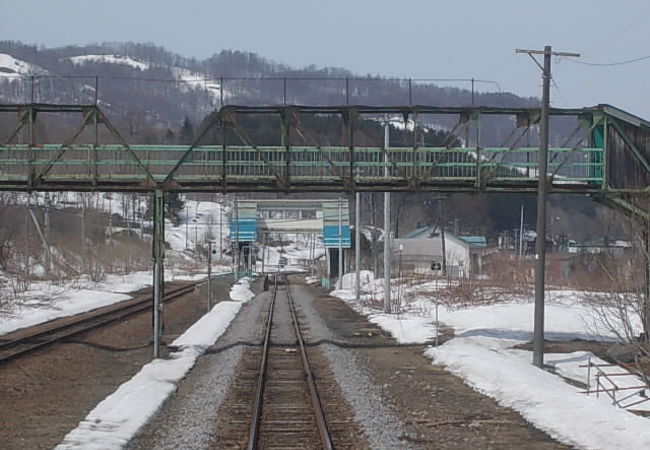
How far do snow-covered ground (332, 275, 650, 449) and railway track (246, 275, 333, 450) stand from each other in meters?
3.40

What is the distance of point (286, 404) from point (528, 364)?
6921 mm

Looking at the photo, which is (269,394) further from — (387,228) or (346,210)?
(346,210)

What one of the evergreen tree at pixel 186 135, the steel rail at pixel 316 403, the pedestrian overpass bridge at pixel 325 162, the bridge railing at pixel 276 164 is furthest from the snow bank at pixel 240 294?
the pedestrian overpass bridge at pixel 325 162

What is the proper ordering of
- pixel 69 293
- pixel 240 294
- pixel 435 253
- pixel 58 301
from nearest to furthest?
pixel 58 301 < pixel 69 293 < pixel 240 294 < pixel 435 253

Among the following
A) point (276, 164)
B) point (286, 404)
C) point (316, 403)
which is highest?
point (276, 164)

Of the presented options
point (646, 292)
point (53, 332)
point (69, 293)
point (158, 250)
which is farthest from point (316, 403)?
point (69, 293)

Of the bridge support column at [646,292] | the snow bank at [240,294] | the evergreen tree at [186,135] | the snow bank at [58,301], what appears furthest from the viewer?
the evergreen tree at [186,135]

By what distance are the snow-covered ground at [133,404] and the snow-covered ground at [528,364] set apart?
6112mm

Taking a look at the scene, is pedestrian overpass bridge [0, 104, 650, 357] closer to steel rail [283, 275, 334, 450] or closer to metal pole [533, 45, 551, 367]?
metal pole [533, 45, 551, 367]

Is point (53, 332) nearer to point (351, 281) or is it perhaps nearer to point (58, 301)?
point (58, 301)

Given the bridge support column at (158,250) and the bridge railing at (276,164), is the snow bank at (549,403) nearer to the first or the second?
the bridge railing at (276,164)

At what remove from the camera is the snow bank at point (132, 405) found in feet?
39.5

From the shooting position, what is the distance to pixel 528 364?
1995 centimetres

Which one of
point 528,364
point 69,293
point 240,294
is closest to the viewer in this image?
point 528,364
